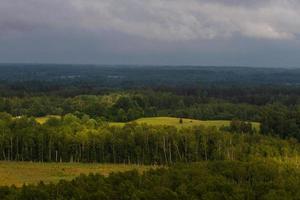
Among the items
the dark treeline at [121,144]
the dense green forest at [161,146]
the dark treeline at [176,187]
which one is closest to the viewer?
the dark treeline at [176,187]

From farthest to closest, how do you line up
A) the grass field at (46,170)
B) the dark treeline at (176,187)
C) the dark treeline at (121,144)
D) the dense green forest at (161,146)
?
the dark treeline at (121,144)
the grass field at (46,170)
the dense green forest at (161,146)
the dark treeline at (176,187)

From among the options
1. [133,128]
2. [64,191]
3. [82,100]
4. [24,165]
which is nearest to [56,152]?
[24,165]

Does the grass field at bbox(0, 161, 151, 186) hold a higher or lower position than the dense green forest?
lower

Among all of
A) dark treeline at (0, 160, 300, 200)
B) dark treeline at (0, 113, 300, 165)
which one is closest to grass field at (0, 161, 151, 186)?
dark treeline at (0, 113, 300, 165)

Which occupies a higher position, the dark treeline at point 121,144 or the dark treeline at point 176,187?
the dark treeline at point 176,187

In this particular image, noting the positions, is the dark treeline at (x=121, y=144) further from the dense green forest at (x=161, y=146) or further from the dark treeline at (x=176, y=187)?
the dark treeline at (x=176, y=187)

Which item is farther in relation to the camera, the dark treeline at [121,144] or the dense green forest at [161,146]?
the dark treeline at [121,144]

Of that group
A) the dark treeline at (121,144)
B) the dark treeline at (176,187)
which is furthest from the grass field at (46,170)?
the dark treeline at (176,187)

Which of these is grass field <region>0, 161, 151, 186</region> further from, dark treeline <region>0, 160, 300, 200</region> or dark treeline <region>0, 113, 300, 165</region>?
dark treeline <region>0, 160, 300, 200</region>
